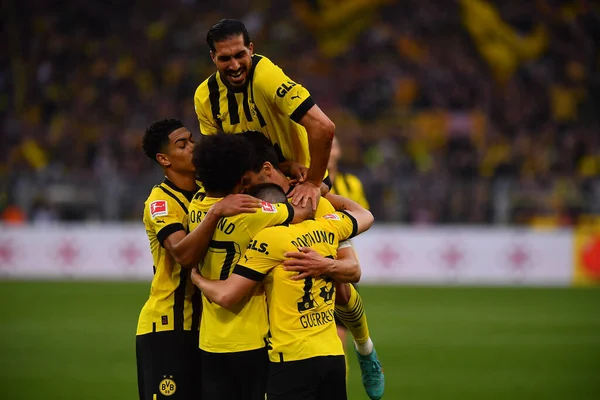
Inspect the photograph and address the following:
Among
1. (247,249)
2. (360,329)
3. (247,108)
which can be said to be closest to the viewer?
(247,249)

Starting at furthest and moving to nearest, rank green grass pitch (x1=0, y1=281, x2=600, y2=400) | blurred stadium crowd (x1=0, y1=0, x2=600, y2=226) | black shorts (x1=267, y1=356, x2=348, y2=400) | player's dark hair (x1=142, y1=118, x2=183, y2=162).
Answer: blurred stadium crowd (x1=0, y1=0, x2=600, y2=226)
green grass pitch (x1=0, y1=281, x2=600, y2=400)
player's dark hair (x1=142, y1=118, x2=183, y2=162)
black shorts (x1=267, y1=356, x2=348, y2=400)

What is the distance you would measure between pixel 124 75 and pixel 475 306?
11354mm

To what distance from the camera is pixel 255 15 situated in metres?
23.8

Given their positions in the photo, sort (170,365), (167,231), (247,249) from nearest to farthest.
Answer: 1. (247,249)
2. (167,231)
3. (170,365)

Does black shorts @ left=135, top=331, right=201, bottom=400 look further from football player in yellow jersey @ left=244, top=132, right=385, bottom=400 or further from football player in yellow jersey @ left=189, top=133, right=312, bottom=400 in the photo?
football player in yellow jersey @ left=244, top=132, right=385, bottom=400

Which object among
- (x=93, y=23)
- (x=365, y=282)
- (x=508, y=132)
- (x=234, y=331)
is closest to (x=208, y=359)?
(x=234, y=331)

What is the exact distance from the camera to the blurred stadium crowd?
59.4ft

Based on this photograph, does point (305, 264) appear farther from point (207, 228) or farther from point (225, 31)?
point (225, 31)

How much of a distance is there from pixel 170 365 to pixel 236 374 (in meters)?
0.74

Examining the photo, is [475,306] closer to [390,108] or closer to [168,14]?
[390,108]

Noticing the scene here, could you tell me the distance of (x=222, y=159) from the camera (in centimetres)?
462

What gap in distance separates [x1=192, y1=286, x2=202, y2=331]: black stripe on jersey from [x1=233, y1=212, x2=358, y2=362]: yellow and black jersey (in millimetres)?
944

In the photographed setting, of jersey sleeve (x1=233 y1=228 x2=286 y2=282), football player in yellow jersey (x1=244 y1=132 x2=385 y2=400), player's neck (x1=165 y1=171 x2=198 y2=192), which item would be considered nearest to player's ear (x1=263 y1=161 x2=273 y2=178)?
football player in yellow jersey (x1=244 y1=132 x2=385 y2=400)

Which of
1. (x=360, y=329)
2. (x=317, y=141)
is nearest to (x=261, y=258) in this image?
(x=317, y=141)
